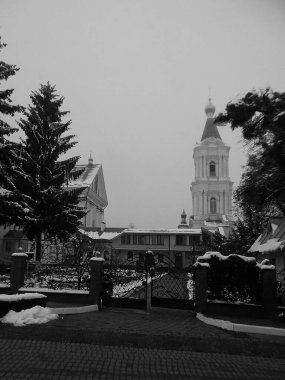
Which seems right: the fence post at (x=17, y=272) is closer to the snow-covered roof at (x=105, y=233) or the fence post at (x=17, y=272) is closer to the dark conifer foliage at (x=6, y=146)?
the dark conifer foliage at (x=6, y=146)

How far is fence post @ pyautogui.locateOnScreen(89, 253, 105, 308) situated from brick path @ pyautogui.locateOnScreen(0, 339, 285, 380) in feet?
21.1

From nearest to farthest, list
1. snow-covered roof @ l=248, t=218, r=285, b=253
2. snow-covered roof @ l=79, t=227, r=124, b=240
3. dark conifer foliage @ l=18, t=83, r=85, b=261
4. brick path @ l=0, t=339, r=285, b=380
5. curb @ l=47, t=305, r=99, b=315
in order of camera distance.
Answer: brick path @ l=0, t=339, r=285, b=380
curb @ l=47, t=305, r=99, b=315
snow-covered roof @ l=248, t=218, r=285, b=253
dark conifer foliage @ l=18, t=83, r=85, b=261
snow-covered roof @ l=79, t=227, r=124, b=240

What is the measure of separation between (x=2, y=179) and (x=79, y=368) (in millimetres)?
18320

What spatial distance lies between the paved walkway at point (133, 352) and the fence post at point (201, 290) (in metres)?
2.68

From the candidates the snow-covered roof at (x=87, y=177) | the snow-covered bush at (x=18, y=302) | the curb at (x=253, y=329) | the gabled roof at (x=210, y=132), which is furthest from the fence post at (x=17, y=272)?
the gabled roof at (x=210, y=132)

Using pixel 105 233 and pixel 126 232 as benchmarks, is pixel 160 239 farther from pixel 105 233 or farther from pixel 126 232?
pixel 105 233

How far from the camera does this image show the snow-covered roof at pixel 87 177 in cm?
5265

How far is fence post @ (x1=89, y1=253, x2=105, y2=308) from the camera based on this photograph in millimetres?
13742

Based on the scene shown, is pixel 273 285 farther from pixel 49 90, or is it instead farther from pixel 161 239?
pixel 161 239

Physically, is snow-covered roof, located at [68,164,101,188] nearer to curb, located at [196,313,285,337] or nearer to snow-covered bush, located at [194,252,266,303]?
snow-covered bush, located at [194,252,266,303]

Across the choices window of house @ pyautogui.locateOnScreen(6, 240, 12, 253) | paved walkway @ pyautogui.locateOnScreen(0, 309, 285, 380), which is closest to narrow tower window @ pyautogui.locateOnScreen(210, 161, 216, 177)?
window of house @ pyautogui.locateOnScreen(6, 240, 12, 253)

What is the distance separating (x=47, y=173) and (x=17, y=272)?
13639 millimetres

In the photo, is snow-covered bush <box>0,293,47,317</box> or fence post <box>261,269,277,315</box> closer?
snow-covered bush <box>0,293,47,317</box>

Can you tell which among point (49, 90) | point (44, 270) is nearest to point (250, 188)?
point (44, 270)
